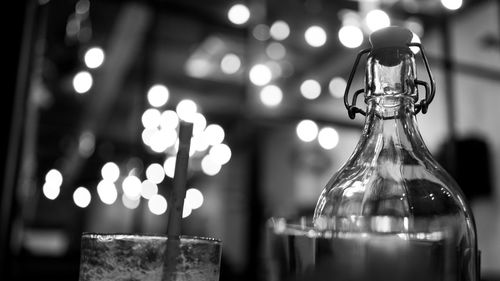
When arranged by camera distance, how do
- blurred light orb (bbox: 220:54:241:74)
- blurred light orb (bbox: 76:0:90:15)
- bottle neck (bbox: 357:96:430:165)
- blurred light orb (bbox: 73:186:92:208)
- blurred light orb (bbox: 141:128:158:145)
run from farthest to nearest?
blurred light orb (bbox: 73:186:92:208), blurred light orb (bbox: 220:54:241:74), blurred light orb (bbox: 141:128:158:145), blurred light orb (bbox: 76:0:90:15), bottle neck (bbox: 357:96:430:165)

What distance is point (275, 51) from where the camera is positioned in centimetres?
528

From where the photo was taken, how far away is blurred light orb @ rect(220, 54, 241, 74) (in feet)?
19.5

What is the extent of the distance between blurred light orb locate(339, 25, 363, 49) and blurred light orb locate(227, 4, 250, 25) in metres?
0.71

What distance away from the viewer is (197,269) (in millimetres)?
398

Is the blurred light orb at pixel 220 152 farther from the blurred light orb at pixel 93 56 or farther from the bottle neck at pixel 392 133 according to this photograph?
the bottle neck at pixel 392 133

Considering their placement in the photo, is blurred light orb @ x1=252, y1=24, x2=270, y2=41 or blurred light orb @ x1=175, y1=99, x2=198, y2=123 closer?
blurred light orb @ x1=252, y1=24, x2=270, y2=41

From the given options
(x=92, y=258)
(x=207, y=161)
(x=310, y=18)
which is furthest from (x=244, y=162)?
(x=92, y=258)

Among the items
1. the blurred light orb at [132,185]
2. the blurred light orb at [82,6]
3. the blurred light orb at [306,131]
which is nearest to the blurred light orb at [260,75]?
the blurred light orb at [306,131]

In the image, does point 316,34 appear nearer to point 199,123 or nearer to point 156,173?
point 199,123

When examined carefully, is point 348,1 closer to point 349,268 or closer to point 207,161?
point 207,161

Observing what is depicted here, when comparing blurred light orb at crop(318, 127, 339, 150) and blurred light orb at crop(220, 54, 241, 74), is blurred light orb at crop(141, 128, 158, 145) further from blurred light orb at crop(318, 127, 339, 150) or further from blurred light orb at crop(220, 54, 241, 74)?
blurred light orb at crop(318, 127, 339, 150)

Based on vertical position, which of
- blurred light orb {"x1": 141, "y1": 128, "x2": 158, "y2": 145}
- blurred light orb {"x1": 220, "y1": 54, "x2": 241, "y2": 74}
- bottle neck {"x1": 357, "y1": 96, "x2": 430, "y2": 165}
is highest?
blurred light orb {"x1": 220, "y1": 54, "x2": 241, "y2": 74}

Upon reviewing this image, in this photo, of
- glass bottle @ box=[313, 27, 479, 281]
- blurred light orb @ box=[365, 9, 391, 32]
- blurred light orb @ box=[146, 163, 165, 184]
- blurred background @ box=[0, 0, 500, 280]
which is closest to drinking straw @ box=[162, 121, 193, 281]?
glass bottle @ box=[313, 27, 479, 281]

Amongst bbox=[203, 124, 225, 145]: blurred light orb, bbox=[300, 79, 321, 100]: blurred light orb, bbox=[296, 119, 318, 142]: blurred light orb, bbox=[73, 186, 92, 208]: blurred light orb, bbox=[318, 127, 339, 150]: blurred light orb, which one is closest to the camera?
bbox=[296, 119, 318, 142]: blurred light orb
